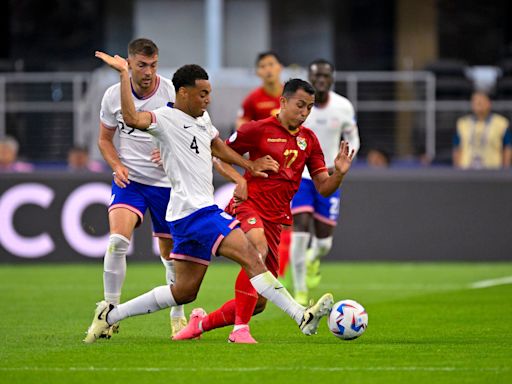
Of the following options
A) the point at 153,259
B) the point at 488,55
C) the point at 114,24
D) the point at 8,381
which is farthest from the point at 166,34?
the point at 8,381

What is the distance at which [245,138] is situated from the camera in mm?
10492

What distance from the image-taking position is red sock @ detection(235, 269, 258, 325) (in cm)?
999

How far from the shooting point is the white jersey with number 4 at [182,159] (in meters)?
9.70

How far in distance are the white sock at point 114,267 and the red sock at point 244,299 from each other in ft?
3.76

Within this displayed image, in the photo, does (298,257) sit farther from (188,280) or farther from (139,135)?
(188,280)

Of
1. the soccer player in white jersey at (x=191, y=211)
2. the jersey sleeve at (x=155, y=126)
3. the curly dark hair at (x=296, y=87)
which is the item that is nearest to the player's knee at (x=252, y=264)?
the soccer player in white jersey at (x=191, y=211)

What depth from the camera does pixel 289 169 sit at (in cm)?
1051

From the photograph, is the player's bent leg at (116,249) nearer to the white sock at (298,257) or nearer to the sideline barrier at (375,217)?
the white sock at (298,257)

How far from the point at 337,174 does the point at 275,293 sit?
105 cm

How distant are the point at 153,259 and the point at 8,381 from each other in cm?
1106

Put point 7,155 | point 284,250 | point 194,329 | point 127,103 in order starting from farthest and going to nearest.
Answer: point 7,155 < point 284,250 < point 194,329 < point 127,103

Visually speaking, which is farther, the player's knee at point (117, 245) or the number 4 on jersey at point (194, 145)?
the player's knee at point (117, 245)

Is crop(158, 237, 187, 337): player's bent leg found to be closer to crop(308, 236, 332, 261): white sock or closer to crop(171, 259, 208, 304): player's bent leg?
crop(171, 259, 208, 304): player's bent leg

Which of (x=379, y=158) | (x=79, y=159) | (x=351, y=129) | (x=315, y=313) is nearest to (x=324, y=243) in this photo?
(x=351, y=129)
